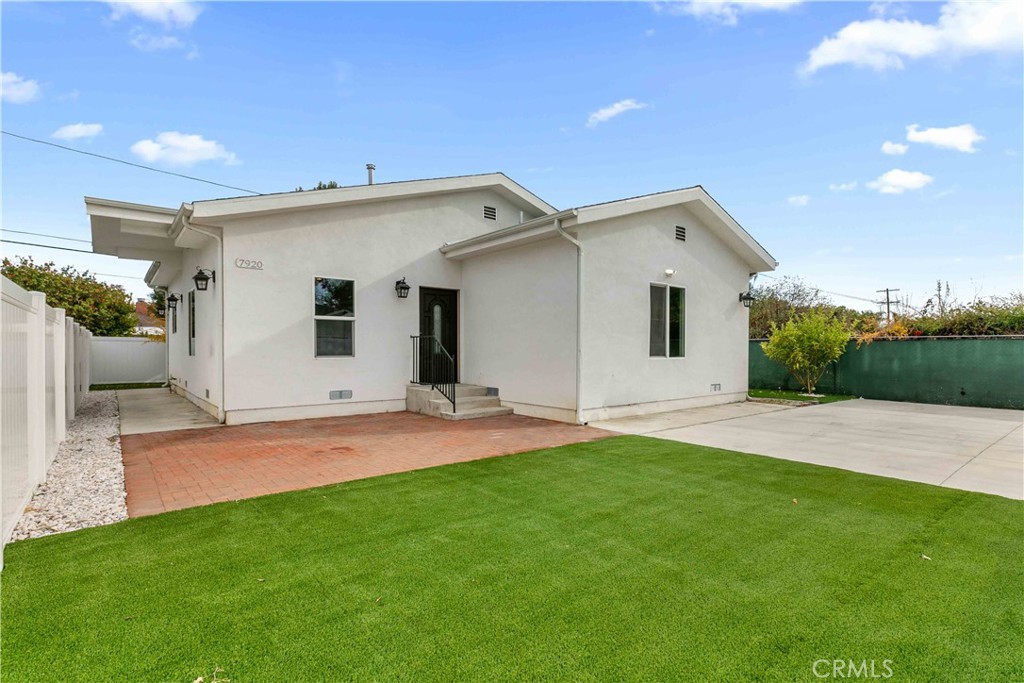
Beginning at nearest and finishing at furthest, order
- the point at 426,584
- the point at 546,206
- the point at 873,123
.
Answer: the point at 426,584, the point at 873,123, the point at 546,206

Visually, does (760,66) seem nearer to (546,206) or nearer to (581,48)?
(581,48)

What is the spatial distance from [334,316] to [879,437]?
9547mm

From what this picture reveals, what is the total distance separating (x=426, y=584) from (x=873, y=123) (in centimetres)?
1433

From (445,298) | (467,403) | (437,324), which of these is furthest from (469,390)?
(445,298)

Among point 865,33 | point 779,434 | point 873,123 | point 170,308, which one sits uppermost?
point 865,33

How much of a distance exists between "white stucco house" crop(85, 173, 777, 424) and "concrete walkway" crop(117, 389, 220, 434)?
1.44ft

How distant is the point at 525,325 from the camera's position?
9570 millimetres

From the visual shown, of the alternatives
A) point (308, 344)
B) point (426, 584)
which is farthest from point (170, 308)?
point (426, 584)

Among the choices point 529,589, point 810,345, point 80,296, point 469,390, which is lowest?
point 529,589

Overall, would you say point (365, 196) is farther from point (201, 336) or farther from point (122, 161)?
point (122, 161)

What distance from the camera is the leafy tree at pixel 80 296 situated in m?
19.2

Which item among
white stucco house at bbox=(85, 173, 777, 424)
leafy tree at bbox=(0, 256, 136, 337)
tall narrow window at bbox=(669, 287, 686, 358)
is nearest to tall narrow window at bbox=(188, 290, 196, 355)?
white stucco house at bbox=(85, 173, 777, 424)

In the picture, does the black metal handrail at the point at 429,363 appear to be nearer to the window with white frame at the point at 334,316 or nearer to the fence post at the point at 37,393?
the window with white frame at the point at 334,316

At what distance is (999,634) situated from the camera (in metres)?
2.29
